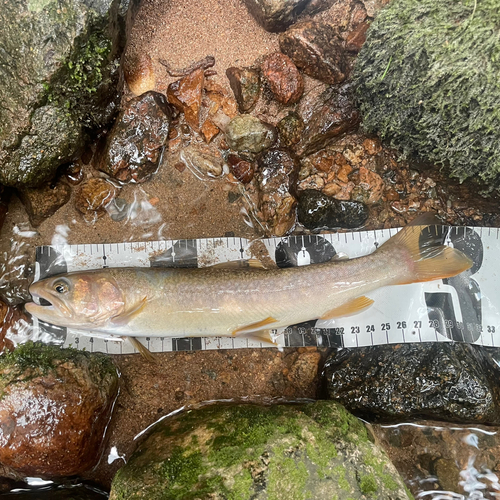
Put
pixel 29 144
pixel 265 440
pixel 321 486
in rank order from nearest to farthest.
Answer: pixel 321 486 → pixel 265 440 → pixel 29 144

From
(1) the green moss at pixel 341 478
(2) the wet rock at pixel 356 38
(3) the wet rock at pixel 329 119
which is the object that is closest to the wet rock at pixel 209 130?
(3) the wet rock at pixel 329 119

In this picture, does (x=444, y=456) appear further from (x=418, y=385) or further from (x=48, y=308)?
(x=48, y=308)

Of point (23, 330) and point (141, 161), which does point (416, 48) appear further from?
point (23, 330)

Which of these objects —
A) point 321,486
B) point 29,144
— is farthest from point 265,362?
point 29,144

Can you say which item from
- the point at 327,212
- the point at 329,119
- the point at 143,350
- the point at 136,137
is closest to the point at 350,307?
the point at 327,212

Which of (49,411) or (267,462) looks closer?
(267,462)

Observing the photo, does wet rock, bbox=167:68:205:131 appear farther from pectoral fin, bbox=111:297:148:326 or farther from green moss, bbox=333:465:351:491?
green moss, bbox=333:465:351:491
